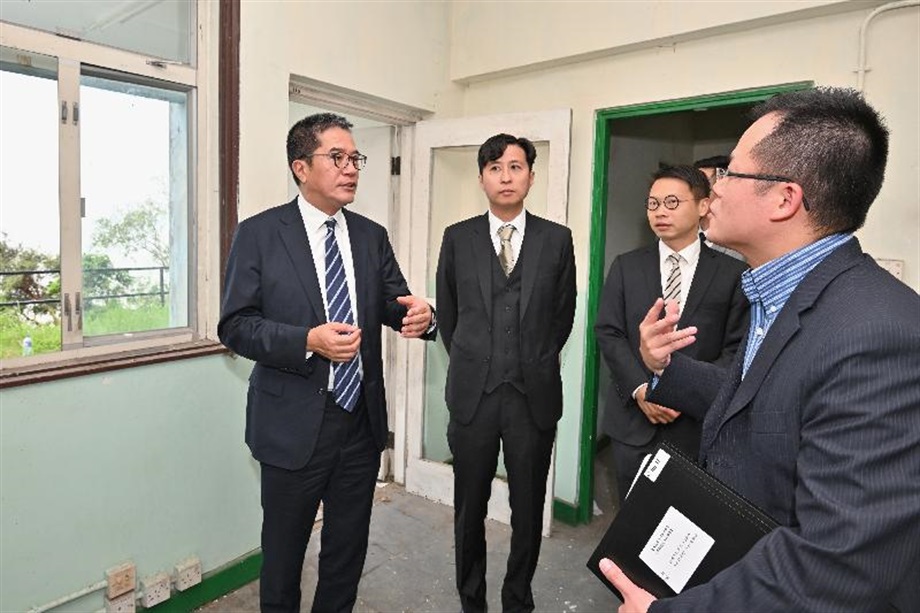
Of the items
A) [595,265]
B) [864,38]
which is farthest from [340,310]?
[864,38]

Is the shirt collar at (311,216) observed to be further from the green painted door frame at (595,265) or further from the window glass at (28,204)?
the green painted door frame at (595,265)

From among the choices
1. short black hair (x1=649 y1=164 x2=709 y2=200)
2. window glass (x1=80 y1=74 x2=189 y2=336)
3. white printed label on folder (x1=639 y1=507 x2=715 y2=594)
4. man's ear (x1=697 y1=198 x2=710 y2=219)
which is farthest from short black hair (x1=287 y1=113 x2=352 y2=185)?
white printed label on folder (x1=639 y1=507 x2=715 y2=594)

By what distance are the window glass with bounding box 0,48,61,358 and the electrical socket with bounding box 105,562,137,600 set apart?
0.79 m

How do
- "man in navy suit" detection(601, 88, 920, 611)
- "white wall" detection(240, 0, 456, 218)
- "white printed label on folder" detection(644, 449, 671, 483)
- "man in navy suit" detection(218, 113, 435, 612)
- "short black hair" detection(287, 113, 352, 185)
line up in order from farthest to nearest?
"white wall" detection(240, 0, 456, 218) < "short black hair" detection(287, 113, 352, 185) < "man in navy suit" detection(218, 113, 435, 612) < "white printed label on folder" detection(644, 449, 671, 483) < "man in navy suit" detection(601, 88, 920, 611)

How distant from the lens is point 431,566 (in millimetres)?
2566

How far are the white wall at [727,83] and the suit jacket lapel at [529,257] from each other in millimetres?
830

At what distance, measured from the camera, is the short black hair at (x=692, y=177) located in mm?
1927

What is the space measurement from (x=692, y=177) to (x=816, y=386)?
1.31m

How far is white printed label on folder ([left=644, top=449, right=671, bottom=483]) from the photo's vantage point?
0.95 m

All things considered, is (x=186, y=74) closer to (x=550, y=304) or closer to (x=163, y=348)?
(x=163, y=348)

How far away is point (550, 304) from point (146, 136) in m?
1.61

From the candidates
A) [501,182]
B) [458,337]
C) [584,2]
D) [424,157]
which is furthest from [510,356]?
[584,2]

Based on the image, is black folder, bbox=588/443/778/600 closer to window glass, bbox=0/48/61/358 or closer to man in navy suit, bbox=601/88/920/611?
man in navy suit, bbox=601/88/920/611

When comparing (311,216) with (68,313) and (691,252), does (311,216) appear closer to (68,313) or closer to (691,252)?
(68,313)
